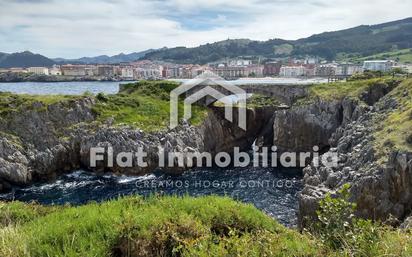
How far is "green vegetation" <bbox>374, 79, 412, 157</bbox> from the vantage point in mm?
27031

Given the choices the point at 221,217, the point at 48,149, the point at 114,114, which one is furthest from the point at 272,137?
the point at 221,217

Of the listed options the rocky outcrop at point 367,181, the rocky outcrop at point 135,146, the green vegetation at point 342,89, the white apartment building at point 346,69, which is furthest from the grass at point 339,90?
the white apartment building at point 346,69

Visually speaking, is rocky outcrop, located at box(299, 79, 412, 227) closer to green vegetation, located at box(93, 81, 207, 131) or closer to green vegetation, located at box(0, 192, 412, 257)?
green vegetation, located at box(0, 192, 412, 257)

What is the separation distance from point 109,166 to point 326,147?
28766 millimetres

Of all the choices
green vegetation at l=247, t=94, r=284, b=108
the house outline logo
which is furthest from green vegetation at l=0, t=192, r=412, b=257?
green vegetation at l=247, t=94, r=284, b=108

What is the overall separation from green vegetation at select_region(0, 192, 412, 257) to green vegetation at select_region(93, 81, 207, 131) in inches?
1523

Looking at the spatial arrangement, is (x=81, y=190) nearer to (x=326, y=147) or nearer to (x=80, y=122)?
(x=80, y=122)

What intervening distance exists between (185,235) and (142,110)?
1831 inches

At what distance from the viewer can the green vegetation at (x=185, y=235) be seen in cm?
744

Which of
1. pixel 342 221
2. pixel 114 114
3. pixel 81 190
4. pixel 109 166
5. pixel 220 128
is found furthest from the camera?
pixel 220 128

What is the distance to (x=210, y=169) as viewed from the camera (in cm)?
4756

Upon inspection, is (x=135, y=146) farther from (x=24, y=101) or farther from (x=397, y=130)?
(x=397, y=130)

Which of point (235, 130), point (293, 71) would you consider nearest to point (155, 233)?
point (235, 130)

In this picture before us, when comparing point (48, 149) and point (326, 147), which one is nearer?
point (48, 149)
